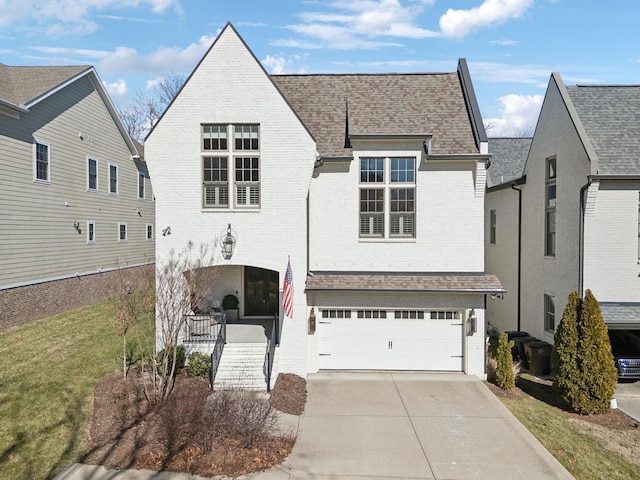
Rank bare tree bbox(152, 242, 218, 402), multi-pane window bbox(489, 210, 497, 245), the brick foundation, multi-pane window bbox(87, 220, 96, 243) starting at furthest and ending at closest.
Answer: multi-pane window bbox(87, 220, 96, 243) → multi-pane window bbox(489, 210, 497, 245) → the brick foundation → bare tree bbox(152, 242, 218, 402)

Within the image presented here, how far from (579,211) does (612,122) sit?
3.61 meters

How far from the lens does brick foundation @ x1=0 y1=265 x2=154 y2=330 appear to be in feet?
53.3

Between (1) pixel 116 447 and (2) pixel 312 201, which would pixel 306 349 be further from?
(1) pixel 116 447

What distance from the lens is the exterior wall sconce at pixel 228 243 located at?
12562mm

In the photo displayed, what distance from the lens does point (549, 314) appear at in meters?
15.6

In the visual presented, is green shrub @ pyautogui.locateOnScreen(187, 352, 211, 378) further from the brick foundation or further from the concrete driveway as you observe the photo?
the brick foundation

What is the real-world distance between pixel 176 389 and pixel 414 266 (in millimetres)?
7815

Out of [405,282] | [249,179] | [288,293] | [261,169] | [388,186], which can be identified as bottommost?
[288,293]

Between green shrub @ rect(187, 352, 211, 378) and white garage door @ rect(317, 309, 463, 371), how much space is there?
11.8 ft

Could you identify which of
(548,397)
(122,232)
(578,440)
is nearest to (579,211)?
(548,397)

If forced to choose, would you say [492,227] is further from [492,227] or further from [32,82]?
[32,82]

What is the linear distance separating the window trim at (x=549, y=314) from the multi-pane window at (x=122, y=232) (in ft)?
73.0

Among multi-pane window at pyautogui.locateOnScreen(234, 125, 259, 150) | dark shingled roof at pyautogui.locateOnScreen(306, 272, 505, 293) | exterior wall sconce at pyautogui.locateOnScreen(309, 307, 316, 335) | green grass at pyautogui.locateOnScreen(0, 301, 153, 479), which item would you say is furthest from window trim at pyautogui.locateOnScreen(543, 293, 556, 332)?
green grass at pyautogui.locateOnScreen(0, 301, 153, 479)

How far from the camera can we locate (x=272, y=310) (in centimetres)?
1548
